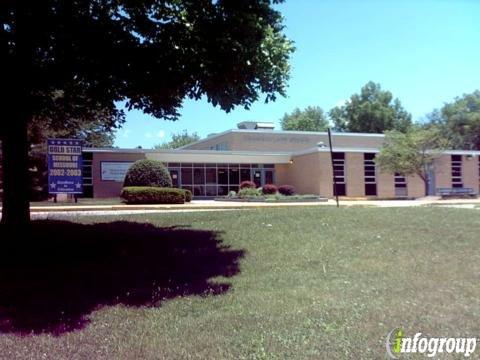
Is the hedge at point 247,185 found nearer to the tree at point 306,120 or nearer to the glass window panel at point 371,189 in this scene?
the glass window panel at point 371,189

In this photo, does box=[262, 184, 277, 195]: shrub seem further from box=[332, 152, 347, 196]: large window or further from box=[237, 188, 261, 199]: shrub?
box=[332, 152, 347, 196]: large window

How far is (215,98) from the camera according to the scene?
9.76m

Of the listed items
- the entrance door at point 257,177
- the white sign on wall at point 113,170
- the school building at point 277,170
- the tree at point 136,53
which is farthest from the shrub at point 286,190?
the tree at point 136,53

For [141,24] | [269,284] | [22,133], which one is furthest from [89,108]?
[269,284]

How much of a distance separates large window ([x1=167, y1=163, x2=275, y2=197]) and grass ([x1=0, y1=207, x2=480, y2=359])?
25.9 m

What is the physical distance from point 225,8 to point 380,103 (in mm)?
66978

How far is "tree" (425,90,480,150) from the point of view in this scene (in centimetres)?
6118

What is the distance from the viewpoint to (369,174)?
38.2m

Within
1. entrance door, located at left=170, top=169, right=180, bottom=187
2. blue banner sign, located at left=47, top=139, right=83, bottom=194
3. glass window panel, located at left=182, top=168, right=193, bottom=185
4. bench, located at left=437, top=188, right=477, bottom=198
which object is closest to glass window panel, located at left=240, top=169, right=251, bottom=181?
glass window panel, located at left=182, top=168, right=193, bottom=185

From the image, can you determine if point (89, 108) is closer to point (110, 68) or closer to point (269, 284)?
point (110, 68)

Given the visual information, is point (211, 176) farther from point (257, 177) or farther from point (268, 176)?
point (268, 176)

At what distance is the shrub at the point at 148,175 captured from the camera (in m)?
27.8

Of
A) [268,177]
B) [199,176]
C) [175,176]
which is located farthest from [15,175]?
[268,177]

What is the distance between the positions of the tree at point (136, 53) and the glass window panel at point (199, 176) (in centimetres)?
2725
